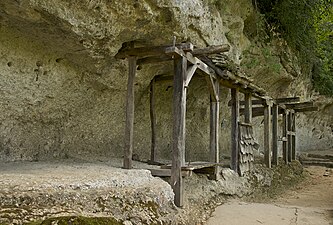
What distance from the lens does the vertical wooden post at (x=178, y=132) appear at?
229 inches

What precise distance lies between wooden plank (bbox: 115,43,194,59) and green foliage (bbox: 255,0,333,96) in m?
6.94

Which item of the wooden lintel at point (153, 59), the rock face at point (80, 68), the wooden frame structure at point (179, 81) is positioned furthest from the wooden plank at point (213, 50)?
the rock face at point (80, 68)

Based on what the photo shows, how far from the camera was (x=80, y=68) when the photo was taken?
7016 millimetres

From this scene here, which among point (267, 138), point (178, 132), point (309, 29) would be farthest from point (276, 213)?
point (309, 29)

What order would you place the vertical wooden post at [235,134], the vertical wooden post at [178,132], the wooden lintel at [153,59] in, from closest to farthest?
1. the vertical wooden post at [178,132]
2. the wooden lintel at [153,59]
3. the vertical wooden post at [235,134]

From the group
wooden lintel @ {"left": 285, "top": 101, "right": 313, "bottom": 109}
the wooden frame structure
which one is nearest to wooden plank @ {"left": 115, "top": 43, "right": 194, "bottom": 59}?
the wooden frame structure

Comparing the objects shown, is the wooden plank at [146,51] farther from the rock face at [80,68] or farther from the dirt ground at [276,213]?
the dirt ground at [276,213]

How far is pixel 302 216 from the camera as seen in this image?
20.6 ft

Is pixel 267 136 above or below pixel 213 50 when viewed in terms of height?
below

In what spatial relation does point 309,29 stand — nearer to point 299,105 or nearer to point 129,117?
point 299,105

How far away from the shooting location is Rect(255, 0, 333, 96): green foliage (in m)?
12.4

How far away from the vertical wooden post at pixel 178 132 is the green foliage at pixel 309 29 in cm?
704

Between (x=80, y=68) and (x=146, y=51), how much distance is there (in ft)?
5.27

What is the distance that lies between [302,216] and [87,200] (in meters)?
→ 4.19
